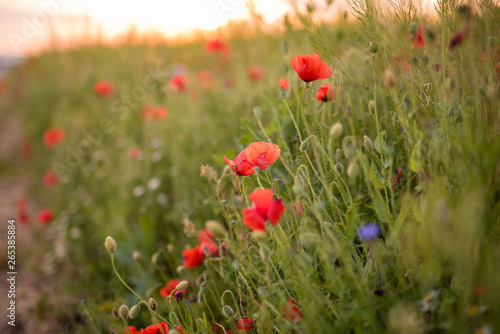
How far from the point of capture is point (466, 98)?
0.84 metres

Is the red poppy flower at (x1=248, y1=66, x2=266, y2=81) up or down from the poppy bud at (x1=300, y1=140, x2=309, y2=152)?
up

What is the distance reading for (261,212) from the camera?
0.72 meters

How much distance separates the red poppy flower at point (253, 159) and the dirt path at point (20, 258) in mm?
1470

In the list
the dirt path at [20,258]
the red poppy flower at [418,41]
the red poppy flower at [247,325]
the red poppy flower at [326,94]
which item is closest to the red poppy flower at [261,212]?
the red poppy flower at [247,325]

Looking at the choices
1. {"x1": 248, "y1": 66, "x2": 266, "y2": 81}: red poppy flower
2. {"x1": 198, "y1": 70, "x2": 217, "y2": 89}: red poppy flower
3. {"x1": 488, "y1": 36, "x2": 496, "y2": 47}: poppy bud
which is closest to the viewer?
{"x1": 488, "y1": 36, "x2": 496, "y2": 47}: poppy bud

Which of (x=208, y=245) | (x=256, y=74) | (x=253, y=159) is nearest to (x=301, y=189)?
(x=253, y=159)

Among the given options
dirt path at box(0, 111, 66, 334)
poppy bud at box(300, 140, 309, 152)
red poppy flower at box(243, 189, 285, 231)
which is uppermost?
poppy bud at box(300, 140, 309, 152)

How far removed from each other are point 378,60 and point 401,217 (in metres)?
0.51

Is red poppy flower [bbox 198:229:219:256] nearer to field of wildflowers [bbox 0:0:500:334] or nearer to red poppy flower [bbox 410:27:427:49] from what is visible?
field of wildflowers [bbox 0:0:500:334]

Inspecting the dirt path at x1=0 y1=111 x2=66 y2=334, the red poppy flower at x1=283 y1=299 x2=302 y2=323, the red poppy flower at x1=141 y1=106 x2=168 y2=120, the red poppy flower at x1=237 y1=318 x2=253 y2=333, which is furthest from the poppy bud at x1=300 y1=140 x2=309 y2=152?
the red poppy flower at x1=141 y1=106 x2=168 y2=120

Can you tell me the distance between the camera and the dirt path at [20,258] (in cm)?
172

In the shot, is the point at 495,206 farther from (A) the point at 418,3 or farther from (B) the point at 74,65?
(B) the point at 74,65

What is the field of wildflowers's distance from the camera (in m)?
0.67

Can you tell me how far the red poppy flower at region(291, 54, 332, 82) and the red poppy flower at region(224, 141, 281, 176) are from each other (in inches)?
8.7
